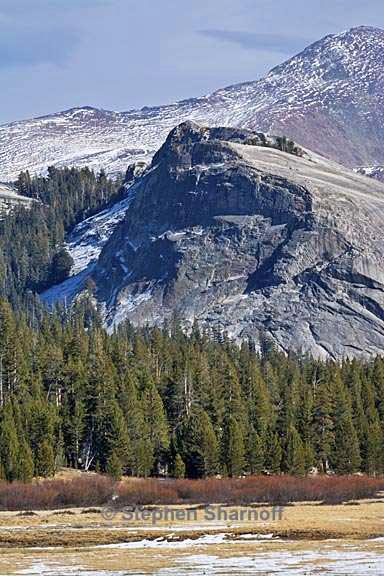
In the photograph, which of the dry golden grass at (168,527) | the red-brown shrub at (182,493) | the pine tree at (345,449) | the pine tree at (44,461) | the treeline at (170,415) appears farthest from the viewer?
the pine tree at (345,449)

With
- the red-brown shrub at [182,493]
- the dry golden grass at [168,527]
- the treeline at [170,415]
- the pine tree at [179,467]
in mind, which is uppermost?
the treeline at [170,415]

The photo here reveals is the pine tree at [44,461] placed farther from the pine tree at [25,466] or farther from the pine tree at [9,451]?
the pine tree at [25,466]

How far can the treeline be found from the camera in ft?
331

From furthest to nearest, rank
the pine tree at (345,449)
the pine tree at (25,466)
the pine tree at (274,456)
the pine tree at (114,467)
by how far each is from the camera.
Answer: the pine tree at (345,449) < the pine tree at (274,456) < the pine tree at (114,467) < the pine tree at (25,466)

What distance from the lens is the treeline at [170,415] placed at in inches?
3973

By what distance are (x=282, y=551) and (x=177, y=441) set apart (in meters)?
54.1

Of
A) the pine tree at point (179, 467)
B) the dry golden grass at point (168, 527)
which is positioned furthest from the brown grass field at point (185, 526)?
the pine tree at point (179, 467)

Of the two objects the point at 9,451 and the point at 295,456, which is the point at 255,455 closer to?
the point at 295,456

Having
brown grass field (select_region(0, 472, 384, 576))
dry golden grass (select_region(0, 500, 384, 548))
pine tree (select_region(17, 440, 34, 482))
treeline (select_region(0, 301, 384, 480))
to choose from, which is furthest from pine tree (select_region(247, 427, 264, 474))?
dry golden grass (select_region(0, 500, 384, 548))

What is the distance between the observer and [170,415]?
120m

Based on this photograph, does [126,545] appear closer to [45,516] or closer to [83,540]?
[83,540]

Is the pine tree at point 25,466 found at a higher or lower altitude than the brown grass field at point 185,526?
higher

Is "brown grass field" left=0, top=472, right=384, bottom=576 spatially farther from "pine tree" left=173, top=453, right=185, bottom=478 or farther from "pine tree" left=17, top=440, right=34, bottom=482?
"pine tree" left=173, top=453, right=185, bottom=478

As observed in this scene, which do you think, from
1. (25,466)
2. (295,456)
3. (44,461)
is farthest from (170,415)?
(25,466)
